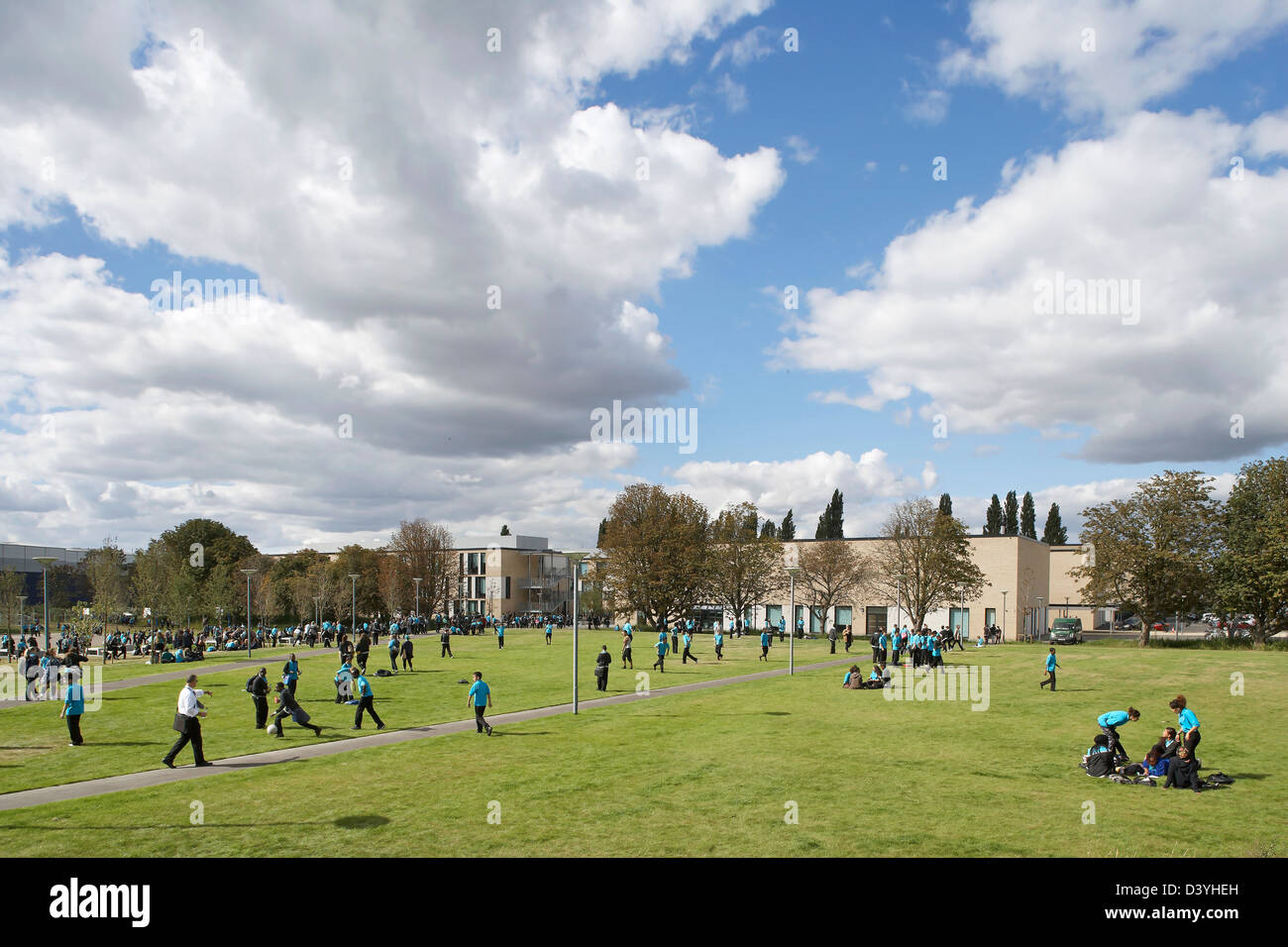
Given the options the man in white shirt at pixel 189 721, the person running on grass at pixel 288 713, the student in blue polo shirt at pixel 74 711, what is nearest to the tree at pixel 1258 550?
the person running on grass at pixel 288 713

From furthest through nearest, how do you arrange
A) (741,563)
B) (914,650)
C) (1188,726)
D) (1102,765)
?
(741,563)
(914,650)
(1102,765)
(1188,726)

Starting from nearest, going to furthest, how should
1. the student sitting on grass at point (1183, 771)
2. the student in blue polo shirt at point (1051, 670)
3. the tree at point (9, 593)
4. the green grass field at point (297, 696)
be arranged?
the student sitting on grass at point (1183, 771)
the green grass field at point (297, 696)
the student in blue polo shirt at point (1051, 670)
the tree at point (9, 593)

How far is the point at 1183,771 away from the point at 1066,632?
57874mm

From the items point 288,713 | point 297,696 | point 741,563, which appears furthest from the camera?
point 741,563

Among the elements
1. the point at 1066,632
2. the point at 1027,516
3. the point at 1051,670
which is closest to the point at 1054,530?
the point at 1027,516

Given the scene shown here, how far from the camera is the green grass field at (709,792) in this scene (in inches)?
436

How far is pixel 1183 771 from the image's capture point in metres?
14.8

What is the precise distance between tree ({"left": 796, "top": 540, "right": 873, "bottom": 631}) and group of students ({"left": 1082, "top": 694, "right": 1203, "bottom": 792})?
2345 inches

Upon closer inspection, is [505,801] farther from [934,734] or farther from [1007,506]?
[1007,506]

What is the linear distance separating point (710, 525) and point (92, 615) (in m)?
53.2

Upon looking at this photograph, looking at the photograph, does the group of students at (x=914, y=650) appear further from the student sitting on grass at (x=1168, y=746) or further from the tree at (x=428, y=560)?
the tree at (x=428, y=560)

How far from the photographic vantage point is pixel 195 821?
480 inches

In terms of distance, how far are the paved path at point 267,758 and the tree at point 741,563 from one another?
4551 cm

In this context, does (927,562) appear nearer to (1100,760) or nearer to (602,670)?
(602,670)
